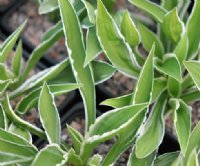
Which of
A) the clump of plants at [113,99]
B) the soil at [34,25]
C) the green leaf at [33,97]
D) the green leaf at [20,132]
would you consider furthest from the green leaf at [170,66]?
the soil at [34,25]

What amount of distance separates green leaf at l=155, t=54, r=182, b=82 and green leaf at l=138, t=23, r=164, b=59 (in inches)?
2.1

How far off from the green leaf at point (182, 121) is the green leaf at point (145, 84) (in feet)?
0.25

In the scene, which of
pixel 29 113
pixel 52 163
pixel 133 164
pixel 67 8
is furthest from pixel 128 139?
pixel 29 113

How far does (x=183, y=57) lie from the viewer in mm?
1053

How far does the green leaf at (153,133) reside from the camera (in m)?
0.96

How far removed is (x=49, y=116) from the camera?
100 centimetres

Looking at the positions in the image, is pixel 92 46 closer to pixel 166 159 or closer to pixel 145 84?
pixel 145 84

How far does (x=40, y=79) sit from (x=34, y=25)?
43 cm

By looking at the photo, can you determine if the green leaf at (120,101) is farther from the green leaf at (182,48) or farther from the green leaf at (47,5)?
the green leaf at (47,5)

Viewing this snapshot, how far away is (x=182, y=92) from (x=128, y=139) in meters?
0.22

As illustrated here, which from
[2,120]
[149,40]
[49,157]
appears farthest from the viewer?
[149,40]

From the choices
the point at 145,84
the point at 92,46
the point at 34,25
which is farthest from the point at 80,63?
the point at 34,25

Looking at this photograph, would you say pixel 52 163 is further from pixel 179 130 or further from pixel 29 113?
pixel 29 113

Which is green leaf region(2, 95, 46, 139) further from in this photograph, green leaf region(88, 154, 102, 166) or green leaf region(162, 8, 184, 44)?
green leaf region(162, 8, 184, 44)
